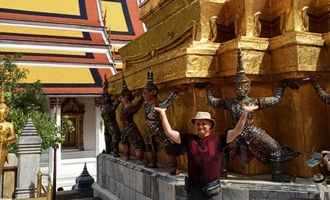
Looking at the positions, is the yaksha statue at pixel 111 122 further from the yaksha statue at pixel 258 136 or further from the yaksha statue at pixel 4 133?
the yaksha statue at pixel 258 136

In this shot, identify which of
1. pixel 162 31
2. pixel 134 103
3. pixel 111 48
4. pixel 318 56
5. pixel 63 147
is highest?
A: pixel 111 48

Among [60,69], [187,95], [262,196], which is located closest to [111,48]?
[60,69]

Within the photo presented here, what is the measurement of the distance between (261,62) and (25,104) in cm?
835

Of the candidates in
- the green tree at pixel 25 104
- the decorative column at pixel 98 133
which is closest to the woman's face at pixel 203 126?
the green tree at pixel 25 104


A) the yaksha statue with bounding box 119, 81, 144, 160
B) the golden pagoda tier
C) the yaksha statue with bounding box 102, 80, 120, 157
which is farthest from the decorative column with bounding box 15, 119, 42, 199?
the golden pagoda tier

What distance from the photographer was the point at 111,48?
683 inches

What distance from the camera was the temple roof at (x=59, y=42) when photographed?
587 inches

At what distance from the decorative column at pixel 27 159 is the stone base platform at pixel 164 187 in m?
1.71

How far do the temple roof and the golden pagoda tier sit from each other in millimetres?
11067

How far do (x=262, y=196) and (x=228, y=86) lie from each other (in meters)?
1.25

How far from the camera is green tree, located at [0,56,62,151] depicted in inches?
359

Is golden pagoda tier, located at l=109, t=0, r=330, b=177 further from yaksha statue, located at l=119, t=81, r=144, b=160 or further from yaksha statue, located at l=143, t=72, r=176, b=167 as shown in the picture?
yaksha statue, located at l=119, t=81, r=144, b=160

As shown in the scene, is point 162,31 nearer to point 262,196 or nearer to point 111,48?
point 262,196

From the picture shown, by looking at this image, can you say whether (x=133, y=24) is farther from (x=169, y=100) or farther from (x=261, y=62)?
(x=261, y=62)
